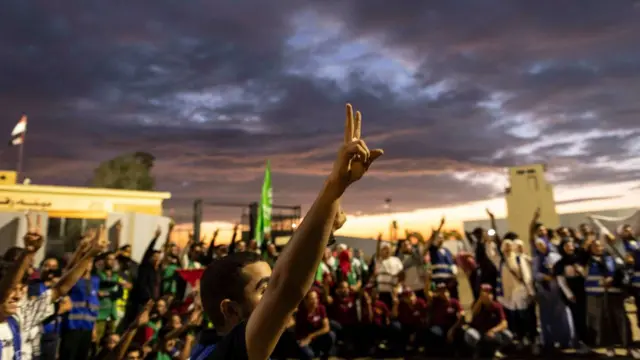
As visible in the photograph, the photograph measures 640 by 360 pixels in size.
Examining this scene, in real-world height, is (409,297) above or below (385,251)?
below

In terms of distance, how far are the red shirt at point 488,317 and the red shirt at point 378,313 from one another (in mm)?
1716

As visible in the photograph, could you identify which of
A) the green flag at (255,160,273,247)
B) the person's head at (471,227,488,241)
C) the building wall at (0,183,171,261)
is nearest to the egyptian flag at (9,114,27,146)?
the building wall at (0,183,171,261)

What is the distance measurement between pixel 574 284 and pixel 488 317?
1.95 m

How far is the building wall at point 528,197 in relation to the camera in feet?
74.9

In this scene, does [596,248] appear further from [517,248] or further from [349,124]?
[349,124]

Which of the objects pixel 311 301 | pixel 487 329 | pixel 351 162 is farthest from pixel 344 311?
pixel 351 162

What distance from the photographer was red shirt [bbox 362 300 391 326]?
10.3 meters

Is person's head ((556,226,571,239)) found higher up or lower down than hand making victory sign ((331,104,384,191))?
lower down

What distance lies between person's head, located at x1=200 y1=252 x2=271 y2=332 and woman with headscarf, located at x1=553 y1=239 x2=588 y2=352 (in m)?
9.43

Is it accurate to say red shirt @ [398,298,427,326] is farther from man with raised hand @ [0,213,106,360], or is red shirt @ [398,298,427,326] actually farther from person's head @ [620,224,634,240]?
man with raised hand @ [0,213,106,360]

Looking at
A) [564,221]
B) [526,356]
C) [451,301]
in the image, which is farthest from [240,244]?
[564,221]

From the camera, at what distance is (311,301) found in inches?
371

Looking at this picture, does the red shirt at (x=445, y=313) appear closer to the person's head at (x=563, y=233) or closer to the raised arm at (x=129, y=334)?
the person's head at (x=563, y=233)

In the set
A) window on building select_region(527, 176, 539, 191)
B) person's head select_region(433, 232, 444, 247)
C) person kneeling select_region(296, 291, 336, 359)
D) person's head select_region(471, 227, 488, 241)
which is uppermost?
window on building select_region(527, 176, 539, 191)
